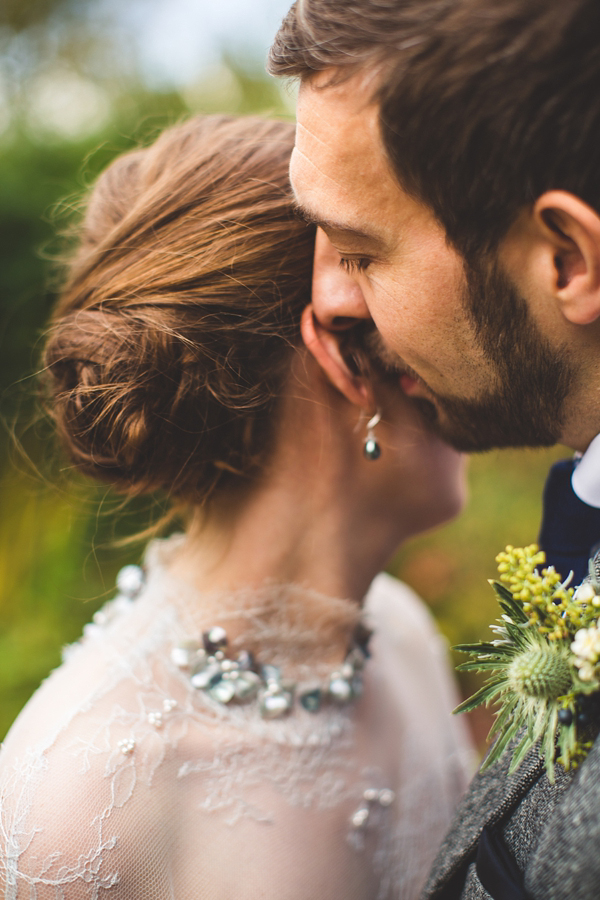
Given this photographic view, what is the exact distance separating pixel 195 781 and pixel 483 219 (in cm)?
148

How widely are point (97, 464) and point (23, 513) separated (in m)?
2.51

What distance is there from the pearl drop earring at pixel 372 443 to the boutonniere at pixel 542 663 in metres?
0.63

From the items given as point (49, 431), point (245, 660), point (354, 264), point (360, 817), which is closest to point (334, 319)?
point (354, 264)

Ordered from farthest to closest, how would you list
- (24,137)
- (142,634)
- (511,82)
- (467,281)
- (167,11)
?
(167,11) → (24,137) → (142,634) → (467,281) → (511,82)

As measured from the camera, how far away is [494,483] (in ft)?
18.1

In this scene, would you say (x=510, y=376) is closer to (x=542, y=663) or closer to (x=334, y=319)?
(x=334, y=319)

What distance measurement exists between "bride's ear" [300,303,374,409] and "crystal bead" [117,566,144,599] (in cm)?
96

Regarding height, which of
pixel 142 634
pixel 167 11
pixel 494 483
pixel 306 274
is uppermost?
pixel 167 11

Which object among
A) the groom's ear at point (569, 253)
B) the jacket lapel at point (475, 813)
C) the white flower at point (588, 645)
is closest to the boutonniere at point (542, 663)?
the white flower at point (588, 645)

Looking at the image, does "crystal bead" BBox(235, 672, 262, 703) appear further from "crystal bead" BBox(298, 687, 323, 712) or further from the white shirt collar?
the white shirt collar

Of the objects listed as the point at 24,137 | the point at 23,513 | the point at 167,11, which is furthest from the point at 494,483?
the point at 167,11

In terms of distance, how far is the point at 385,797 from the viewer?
204 centimetres

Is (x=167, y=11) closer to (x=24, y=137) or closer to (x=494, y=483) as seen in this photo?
(x=24, y=137)

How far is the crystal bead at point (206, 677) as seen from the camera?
70.8 inches
